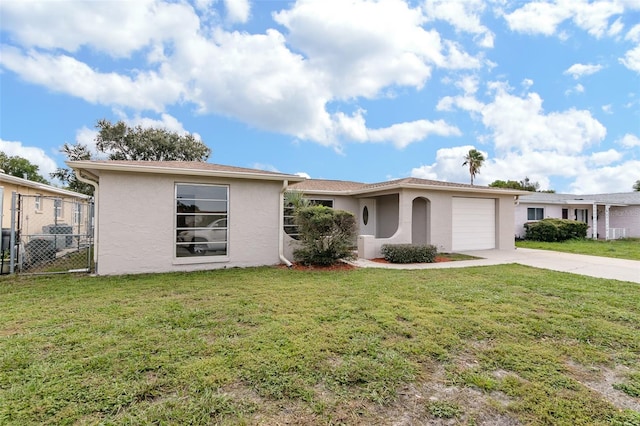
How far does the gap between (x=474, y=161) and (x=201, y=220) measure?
30.7 metres

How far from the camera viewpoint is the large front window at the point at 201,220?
27.8 ft

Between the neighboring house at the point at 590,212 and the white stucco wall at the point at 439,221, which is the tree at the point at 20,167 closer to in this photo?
the white stucco wall at the point at 439,221

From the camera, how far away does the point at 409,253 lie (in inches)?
406

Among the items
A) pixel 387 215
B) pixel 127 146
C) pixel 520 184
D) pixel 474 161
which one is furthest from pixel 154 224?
pixel 520 184

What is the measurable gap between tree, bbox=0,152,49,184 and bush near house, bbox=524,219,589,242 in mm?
48156

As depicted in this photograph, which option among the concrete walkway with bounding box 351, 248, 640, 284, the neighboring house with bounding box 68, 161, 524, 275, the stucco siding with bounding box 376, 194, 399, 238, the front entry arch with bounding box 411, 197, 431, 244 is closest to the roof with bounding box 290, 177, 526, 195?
the neighboring house with bounding box 68, 161, 524, 275

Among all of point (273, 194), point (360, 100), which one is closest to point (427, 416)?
point (273, 194)

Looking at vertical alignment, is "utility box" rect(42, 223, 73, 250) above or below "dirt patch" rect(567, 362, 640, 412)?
above

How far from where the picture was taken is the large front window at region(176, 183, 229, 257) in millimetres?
8469

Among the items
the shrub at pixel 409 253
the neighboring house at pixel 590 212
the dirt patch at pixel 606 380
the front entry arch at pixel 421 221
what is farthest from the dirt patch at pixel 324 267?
the neighboring house at pixel 590 212

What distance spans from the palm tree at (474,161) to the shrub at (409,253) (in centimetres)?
2514

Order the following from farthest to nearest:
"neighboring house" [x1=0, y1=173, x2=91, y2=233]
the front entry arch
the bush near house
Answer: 1. the bush near house
2. the front entry arch
3. "neighboring house" [x1=0, y1=173, x2=91, y2=233]

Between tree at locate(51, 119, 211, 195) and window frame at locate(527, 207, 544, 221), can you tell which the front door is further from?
tree at locate(51, 119, 211, 195)

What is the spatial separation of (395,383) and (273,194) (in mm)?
7302
